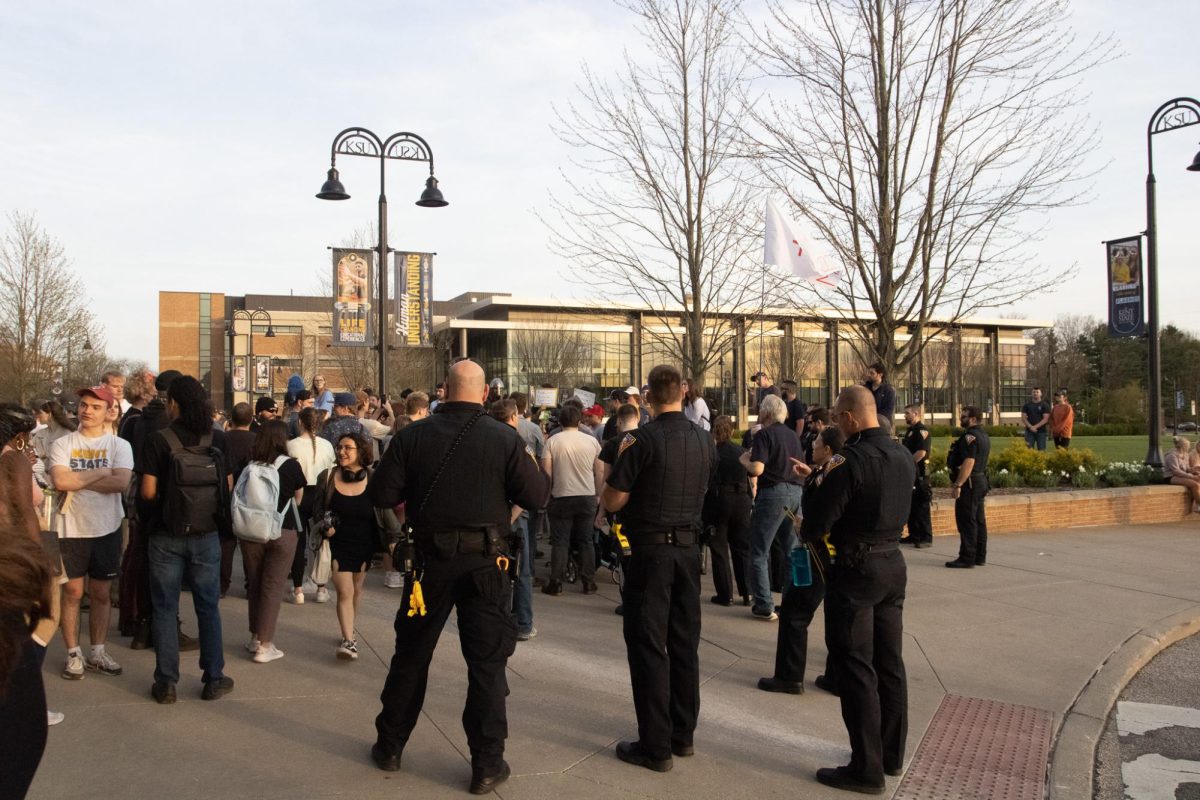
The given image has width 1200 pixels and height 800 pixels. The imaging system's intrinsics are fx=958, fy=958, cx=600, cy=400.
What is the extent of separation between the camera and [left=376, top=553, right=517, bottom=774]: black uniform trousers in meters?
4.66

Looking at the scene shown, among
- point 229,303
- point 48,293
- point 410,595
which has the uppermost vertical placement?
point 229,303

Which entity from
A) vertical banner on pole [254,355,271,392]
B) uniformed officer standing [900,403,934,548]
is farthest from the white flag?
vertical banner on pole [254,355,271,392]

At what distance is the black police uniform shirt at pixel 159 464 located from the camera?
19.7 ft

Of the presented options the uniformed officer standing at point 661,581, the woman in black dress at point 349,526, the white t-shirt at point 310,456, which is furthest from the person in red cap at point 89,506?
the uniformed officer standing at point 661,581

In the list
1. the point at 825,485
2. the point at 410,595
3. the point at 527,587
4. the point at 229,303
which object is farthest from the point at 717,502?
the point at 229,303

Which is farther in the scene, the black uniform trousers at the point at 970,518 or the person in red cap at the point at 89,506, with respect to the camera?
the black uniform trousers at the point at 970,518

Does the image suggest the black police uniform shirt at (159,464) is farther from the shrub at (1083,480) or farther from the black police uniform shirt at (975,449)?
the shrub at (1083,480)

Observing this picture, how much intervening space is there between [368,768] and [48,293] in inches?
A: 1244

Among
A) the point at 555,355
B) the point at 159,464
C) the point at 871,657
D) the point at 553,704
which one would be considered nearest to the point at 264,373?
the point at 555,355

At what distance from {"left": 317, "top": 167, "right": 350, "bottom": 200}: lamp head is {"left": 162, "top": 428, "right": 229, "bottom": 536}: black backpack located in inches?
352

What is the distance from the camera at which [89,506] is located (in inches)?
244

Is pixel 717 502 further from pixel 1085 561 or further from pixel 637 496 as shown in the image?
pixel 1085 561

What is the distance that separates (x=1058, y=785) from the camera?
5.10 metres

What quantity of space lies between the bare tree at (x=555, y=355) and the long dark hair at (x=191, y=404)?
5103 cm
